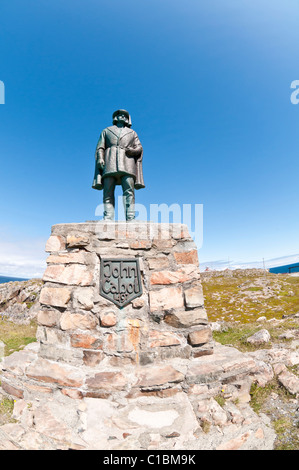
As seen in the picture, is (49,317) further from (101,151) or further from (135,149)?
(135,149)

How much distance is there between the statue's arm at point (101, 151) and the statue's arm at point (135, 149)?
1.70 feet

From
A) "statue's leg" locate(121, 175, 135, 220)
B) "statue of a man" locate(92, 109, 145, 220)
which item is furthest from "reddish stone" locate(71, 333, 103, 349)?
"statue's leg" locate(121, 175, 135, 220)

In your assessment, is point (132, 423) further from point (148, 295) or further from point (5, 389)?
point (5, 389)

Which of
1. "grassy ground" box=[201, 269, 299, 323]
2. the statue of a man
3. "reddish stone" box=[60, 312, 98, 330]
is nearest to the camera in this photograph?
"reddish stone" box=[60, 312, 98, 330]

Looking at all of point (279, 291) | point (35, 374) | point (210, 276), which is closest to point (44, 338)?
point (35, 374)

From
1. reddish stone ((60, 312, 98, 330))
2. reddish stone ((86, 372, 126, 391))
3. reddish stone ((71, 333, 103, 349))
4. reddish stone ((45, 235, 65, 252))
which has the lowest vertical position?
reddish stone ((86, 372, 126, 391))

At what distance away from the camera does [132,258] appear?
404 centimetres

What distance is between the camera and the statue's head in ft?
16.9

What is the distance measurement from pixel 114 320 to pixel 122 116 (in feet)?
13.4

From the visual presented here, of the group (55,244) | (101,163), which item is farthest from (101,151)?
(55,244)

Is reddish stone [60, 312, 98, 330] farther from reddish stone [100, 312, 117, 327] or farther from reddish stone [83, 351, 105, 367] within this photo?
reddish stone [83, 351, 105, 367]

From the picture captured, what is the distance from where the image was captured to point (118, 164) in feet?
15.8

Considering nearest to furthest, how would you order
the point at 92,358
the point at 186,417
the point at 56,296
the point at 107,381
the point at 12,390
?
1. the point at 186,417
2. the point at 107,381
3. the point at 12,390
4. the point at 92,358
5. the point at 56,296

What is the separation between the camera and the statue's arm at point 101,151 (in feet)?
16.2
